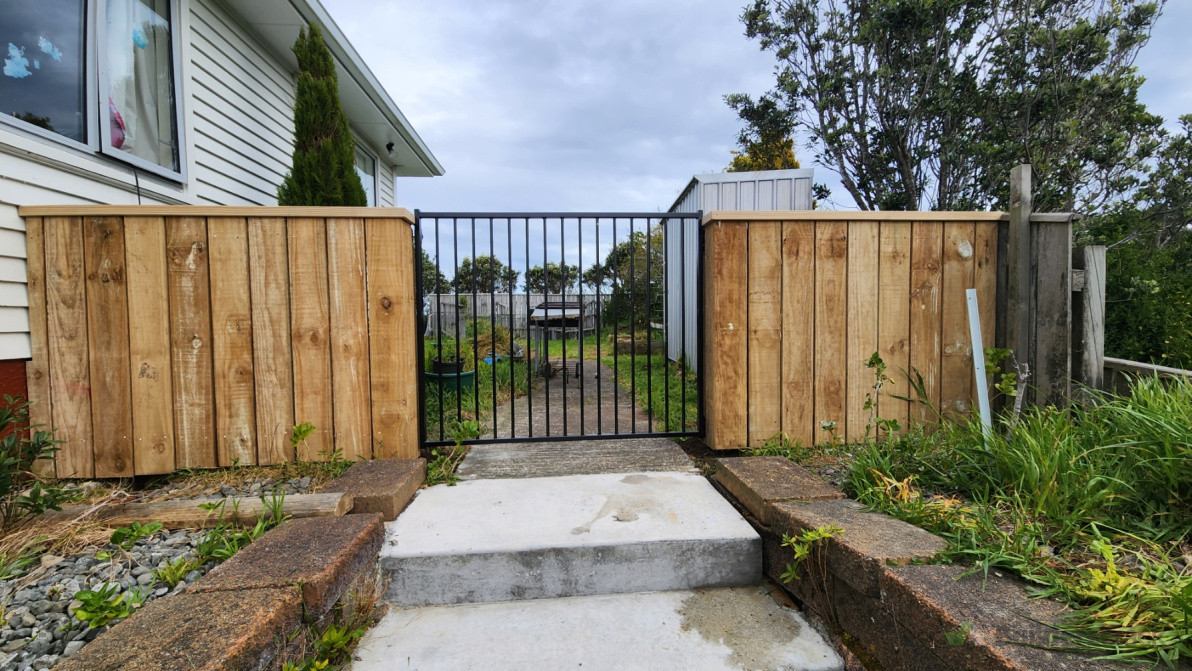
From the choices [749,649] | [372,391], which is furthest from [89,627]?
[749,649]

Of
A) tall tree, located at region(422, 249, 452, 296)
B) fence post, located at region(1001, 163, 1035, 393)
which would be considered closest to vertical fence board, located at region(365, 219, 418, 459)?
tall tree, located at region(422, 249, 452, 296)

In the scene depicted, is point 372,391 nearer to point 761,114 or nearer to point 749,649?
point 749,649

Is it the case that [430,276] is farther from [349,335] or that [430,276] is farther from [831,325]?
[831,325]

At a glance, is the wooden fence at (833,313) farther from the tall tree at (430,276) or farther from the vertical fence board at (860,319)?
the tall tree at (430,276)

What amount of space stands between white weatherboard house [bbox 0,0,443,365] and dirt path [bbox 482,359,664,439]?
2294mm

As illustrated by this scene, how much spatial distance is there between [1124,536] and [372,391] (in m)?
2.58

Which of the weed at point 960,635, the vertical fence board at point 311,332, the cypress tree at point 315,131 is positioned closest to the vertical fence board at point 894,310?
the weed at point 960,635

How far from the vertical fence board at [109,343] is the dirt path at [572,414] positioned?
168 cm

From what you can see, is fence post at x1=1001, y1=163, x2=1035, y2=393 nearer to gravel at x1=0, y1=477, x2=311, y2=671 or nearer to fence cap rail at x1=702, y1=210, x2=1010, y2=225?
fence cap rail at x1=702, y1=210, x2=1010, y2=225

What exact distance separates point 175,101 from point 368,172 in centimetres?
390

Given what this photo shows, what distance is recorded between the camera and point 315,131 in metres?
3.78

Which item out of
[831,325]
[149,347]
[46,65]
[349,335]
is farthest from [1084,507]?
[46,65]

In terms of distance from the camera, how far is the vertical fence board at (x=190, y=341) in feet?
7.34

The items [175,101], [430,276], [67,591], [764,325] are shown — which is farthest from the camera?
[430,276]
